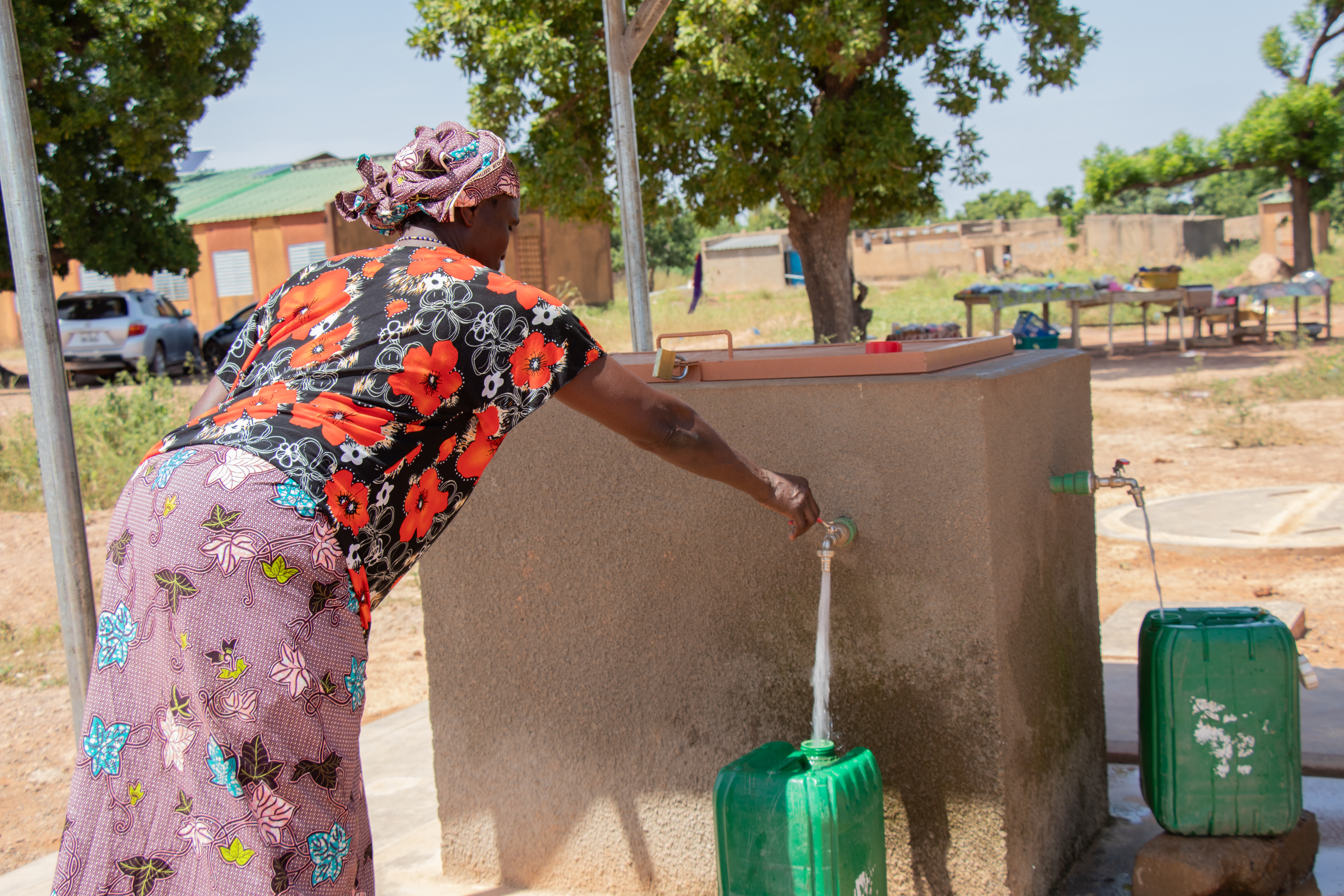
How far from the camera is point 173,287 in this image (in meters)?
27.4

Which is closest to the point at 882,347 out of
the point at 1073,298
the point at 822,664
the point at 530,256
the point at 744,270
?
the point at 822,664

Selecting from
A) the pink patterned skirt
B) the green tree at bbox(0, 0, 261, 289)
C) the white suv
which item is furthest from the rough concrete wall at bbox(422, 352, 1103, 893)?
the white suv

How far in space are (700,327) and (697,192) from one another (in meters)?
7.97

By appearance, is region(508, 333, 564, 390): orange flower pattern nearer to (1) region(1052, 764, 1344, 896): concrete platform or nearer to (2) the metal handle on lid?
(2) the metal handle on lid

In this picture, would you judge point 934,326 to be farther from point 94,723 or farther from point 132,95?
point 132,95

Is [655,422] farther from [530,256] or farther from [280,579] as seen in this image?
[530,256]

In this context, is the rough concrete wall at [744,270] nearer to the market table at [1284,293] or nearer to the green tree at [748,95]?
the market table at [1284,293]

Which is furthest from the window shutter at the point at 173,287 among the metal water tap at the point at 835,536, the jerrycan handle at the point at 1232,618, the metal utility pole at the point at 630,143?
the jerrycan handle at the point at 1232,618

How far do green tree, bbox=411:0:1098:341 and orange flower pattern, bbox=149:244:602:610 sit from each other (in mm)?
9461

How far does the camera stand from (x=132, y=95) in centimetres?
1377

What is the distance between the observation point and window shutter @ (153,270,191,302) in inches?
1063

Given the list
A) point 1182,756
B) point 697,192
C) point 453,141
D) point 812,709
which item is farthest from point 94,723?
point 697,192

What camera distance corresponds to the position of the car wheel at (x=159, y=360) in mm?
16594

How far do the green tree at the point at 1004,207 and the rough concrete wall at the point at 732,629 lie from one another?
52.0 meters
